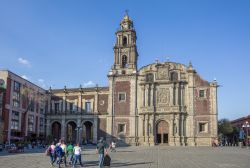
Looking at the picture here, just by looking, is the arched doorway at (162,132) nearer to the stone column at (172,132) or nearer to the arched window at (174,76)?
the stone column at (172,132)

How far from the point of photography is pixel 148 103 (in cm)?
5531

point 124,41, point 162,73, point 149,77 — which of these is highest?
→ point 124,41

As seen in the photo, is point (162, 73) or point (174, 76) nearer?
point (174, 76)

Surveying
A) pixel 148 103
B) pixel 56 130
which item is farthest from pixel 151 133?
pixel 56 130

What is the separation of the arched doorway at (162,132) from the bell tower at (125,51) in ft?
32.5

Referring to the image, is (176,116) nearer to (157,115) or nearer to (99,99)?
(157,115)

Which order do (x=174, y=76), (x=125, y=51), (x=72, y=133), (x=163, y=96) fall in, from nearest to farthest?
(x=163, y=96), (x=174, y=76), (x=125, y=51), (x=72, y=133)

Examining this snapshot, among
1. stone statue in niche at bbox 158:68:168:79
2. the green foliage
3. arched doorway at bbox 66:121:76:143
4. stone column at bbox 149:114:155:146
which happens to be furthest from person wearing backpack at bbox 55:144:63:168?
the green foliage

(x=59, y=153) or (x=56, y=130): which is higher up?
(x=59, y=153)

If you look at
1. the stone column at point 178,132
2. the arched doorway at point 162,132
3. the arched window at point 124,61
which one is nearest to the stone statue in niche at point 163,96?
the stone column at point 178,132

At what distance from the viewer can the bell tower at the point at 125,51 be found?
5725cm

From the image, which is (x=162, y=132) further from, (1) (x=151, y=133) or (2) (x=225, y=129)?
(2) (x=225, y=129)

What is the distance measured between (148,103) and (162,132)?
518 centimetres

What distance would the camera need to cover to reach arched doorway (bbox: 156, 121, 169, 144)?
2138 inches
